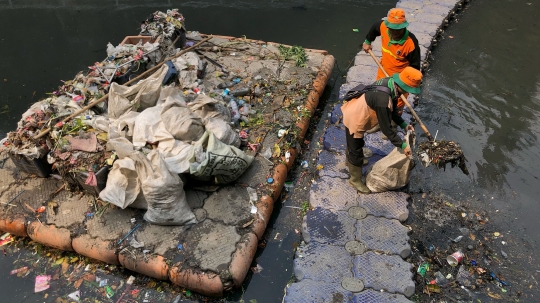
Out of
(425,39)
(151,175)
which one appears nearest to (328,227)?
(151,175)

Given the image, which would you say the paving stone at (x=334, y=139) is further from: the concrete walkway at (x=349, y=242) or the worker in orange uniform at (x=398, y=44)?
the worker in orange uniform at (x=398, y=44)

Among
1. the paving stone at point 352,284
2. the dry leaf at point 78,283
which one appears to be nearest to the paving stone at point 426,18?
the paving stone at point 352,284

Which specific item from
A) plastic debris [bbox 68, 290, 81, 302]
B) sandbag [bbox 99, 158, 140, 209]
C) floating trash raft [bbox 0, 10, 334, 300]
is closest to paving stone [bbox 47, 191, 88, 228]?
floating trash raft [bbox 0, 10, 334, 300]

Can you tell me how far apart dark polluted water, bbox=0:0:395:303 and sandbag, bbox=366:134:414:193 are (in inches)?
29.3

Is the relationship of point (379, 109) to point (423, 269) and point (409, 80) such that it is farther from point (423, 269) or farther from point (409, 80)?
point (423, 269)

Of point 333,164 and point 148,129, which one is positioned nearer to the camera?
point 148,129

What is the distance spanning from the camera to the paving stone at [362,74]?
5699 millimetres

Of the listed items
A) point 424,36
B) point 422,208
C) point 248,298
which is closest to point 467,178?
point 422,208

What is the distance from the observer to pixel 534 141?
4.90 metres

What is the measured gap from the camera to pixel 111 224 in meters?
3.76

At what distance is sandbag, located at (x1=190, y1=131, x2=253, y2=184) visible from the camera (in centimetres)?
371

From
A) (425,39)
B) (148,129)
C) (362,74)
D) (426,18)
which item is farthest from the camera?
(426,18)

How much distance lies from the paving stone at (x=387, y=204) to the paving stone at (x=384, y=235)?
0.07m

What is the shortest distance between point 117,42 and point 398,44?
4.86 meters
